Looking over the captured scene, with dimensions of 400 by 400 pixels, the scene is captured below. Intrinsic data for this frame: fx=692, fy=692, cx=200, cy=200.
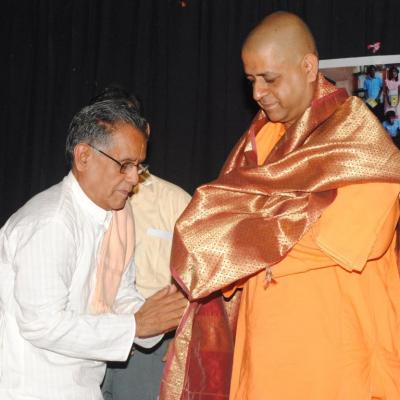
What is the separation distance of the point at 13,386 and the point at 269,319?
29.2 inches

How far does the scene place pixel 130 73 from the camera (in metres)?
3.92

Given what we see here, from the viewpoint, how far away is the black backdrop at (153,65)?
3.45 meters

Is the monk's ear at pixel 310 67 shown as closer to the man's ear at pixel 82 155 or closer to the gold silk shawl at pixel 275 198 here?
the gold silk shawl at pixel 275 198

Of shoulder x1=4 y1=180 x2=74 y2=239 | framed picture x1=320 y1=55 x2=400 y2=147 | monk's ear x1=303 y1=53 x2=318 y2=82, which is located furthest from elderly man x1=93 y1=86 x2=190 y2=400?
framed picture x1=320 y1=55 x2=400 y2=147

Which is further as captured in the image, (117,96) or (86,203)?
(117,96)

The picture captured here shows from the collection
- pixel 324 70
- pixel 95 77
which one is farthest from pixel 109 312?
pixel 95 77

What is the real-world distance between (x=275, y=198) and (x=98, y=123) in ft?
1.95

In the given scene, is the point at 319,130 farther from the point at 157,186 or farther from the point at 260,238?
the point at 157,186

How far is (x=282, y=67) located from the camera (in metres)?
2.12

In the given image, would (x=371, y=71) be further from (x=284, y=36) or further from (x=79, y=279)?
(x=79, y=279)

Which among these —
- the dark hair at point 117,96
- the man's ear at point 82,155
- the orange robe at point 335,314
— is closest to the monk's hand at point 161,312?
the orange robe at point 335,314

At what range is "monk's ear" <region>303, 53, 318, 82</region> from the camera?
215 cm

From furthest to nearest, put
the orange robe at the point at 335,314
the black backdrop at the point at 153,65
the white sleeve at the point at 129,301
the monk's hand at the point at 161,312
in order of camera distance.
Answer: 1. the black backdrop at the point at 153,65
2. the white sleeve at the point at 129,301
3. the monk's hand at the point at 161,312
4. the orange robe at the point at 335,314

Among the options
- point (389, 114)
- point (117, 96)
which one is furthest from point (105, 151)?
point (389, 114)
